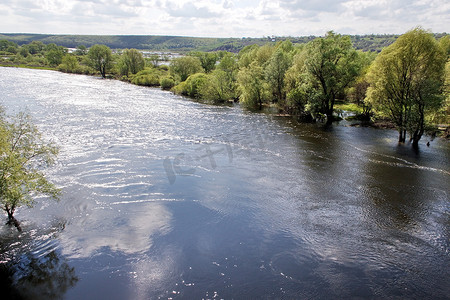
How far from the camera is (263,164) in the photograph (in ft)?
97.7

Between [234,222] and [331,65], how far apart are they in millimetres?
34600

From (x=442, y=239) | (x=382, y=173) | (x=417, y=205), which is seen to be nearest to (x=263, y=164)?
(x=382, y=173)

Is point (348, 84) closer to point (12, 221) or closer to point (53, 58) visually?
point (12, 221)

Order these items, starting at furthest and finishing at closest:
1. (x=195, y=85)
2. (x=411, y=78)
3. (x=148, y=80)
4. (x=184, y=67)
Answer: (x=148, y=80) → (x=184, y=67) → (x=195, y=85) → (x=411, y=78)

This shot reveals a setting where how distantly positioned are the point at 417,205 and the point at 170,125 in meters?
33.2

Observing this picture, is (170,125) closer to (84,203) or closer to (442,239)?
(84,203)

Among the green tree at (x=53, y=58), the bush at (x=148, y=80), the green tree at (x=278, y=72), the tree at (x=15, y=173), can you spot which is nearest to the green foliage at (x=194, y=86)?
the green tree at (x=278, y=72)

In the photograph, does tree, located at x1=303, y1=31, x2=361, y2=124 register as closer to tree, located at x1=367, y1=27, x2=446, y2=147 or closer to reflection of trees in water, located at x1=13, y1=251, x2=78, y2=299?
tree, located at x1=367, y1=27, x2=446, y2=147

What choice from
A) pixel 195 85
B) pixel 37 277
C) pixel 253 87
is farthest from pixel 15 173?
pixel 195 85

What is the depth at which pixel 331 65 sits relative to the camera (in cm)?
4425

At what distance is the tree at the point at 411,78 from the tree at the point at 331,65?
355 inches

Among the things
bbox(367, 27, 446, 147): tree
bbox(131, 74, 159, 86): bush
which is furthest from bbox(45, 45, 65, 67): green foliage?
bbox(367, 27, 446, 147): tree

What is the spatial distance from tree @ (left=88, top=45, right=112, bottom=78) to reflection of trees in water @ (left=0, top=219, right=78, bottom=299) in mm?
112637

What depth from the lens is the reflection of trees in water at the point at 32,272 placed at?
1352cm
